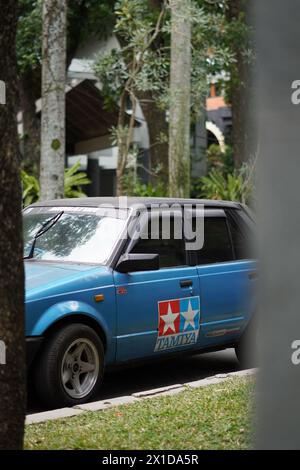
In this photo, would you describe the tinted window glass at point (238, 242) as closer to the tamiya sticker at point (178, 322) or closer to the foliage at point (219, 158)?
the tamiya sticker at point (178, 322)

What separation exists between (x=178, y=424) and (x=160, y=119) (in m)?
14.6

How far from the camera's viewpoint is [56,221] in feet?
26.6

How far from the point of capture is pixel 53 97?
42.3 feet

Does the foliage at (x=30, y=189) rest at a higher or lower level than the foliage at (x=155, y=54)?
lower

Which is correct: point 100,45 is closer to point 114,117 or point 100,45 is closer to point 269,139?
point 114,117

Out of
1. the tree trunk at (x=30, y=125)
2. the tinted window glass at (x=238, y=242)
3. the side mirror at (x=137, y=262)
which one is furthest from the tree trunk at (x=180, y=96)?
the tree trunk at (x=30, y=125)

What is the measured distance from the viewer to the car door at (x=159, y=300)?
7.54 metres

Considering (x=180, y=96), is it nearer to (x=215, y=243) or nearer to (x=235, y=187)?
(x=235, y=187)

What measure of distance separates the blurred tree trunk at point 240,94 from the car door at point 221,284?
10.3 metres

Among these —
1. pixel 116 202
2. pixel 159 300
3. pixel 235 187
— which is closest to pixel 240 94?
pixel 235 187

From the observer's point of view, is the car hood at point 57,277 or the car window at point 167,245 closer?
the car hood at point 57,277

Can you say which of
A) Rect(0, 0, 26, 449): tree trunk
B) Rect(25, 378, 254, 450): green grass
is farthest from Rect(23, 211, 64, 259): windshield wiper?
Rect(0, 0, 26, 449): tree trunk

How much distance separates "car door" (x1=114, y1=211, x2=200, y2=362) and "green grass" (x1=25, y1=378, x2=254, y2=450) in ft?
2.61
